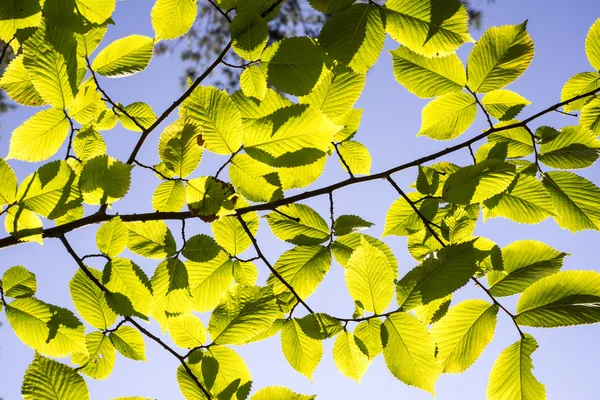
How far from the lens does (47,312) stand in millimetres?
810

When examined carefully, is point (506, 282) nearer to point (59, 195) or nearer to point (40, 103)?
point (59, 195)

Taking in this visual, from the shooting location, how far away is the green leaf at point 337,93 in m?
0.89

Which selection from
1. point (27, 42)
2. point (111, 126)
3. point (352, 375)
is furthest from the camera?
point (111, 126)

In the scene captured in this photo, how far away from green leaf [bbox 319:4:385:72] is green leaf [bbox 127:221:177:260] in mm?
453

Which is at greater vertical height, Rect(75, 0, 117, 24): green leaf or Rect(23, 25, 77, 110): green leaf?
Rect(75, 0, 117, 24): green leaf

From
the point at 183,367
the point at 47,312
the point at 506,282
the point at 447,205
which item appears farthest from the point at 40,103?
the point at 506,282

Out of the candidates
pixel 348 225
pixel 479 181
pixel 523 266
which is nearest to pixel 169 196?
pixel 348 225

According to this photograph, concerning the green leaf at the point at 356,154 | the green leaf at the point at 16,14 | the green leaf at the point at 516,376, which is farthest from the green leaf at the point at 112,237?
the green leaf at the point at 516,376

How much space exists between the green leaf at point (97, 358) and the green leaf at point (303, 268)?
34 centimetres

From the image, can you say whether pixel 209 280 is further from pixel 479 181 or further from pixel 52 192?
pixel 479 181

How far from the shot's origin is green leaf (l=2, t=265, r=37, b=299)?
2.70 feet

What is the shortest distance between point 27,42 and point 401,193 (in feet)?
2.20

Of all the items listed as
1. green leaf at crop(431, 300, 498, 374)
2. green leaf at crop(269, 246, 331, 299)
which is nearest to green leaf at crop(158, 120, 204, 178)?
green leaf at crop(269, 246, 331, 299)

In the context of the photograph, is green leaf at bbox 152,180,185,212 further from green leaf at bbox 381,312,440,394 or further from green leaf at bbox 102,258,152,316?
green leaf at bbox 381,312,440,394
